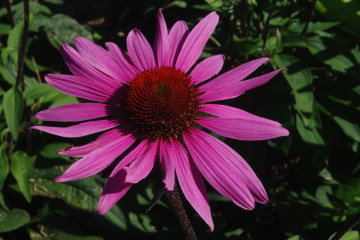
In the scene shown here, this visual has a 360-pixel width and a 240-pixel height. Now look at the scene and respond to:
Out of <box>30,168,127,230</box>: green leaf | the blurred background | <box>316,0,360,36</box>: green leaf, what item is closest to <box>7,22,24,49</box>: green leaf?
the blurred background

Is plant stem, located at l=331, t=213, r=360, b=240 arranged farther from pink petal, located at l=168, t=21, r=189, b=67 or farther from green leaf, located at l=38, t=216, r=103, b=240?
green leaf, located at l=38, t=216, r=103, b=240

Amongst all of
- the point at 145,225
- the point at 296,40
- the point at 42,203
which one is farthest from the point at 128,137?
the point at 42,203

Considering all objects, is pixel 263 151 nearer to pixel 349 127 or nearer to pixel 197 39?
pixel 349 127

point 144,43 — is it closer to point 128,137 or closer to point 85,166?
point 128,137

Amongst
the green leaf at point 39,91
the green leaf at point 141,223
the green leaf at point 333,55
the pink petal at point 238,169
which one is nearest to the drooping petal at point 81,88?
the pink petal at point 238,169

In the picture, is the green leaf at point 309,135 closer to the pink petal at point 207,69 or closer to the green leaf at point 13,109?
the pink petal at point 207,69
